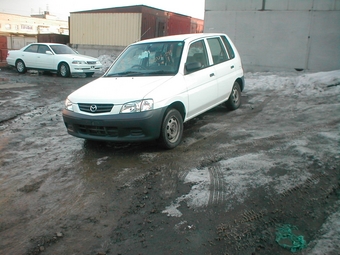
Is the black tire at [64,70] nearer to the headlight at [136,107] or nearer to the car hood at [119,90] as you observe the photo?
the car hood at [119,90]

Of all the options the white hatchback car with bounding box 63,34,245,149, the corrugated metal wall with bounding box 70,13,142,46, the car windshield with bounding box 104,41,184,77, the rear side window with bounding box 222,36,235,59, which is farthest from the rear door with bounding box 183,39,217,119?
the corrugated metal wall with bounding box 70,13,142,46

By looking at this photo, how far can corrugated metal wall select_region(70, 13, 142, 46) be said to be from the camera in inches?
908

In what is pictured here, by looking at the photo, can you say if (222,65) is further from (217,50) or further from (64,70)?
(64,70)

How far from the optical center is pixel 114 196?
3994mm

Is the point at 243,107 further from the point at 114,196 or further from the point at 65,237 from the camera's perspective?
the point at 65,237

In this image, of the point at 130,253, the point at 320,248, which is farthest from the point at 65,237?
the point at 320,248

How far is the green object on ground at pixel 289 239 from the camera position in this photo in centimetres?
296

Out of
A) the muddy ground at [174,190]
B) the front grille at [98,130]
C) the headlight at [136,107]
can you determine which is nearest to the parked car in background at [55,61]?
the muddy ground at [174,190]

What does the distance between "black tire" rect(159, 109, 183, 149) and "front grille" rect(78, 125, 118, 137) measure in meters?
0.73

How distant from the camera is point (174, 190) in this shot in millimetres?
4059

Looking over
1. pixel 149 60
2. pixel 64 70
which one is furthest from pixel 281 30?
pixel 64 70

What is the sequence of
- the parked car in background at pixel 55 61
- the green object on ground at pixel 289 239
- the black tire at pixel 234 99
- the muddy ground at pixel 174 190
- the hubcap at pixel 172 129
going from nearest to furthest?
the green object on ground at pixel 289 239 → the muddy ground at pixel 174 190 → the hubcap at pixel 172 129 → the black tire at pixel 234 99 → the parked car in background at pixel 55 61

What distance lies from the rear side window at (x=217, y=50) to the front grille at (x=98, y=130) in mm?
2871

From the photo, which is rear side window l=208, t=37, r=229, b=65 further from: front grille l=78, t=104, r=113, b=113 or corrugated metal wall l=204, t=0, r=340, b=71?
corrugated metal wall l=204, t=0, r=340, b=71
